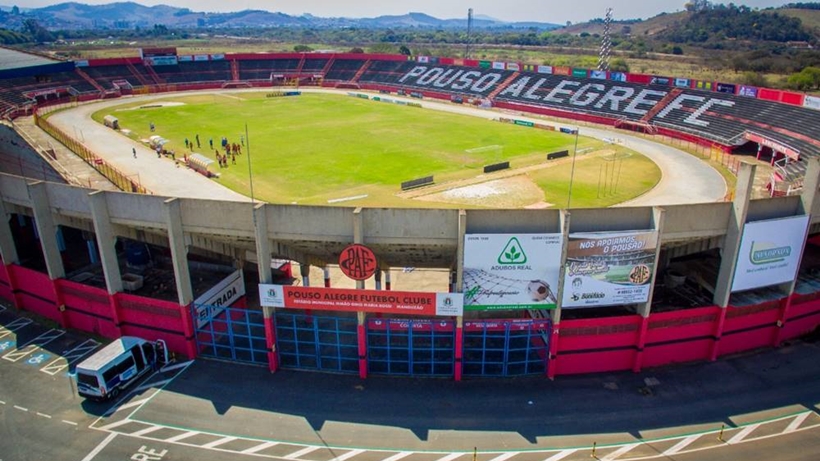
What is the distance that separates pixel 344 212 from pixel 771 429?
21.9 metres

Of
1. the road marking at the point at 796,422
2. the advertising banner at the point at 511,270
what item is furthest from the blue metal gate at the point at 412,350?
the road marking at the point at 796,422

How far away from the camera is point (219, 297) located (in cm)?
3062

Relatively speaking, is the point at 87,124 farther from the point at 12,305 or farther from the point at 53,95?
the point at 12,305

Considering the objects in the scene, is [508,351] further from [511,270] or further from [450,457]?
[450,457]

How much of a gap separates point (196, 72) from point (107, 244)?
4623 inches

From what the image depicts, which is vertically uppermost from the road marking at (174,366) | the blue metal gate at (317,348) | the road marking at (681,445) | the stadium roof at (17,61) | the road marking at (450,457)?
the stadium roof at (17,61)

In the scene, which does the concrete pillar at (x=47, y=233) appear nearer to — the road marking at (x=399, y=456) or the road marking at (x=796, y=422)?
the road marking at (x=399, y=456)

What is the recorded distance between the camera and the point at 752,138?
70188mm

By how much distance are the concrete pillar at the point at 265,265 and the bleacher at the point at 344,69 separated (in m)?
118

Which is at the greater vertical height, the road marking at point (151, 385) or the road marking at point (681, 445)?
the road marking at point (151, 385)

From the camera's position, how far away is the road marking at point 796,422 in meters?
24.2

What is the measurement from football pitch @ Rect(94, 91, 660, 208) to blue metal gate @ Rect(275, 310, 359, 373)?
57.3 ft

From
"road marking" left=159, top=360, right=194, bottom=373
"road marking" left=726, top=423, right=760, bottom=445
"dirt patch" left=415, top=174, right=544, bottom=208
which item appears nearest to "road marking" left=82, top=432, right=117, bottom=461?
"road marking" left=159, top=360, right=194, bottom=373

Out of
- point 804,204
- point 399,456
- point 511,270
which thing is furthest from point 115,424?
point 804,204
